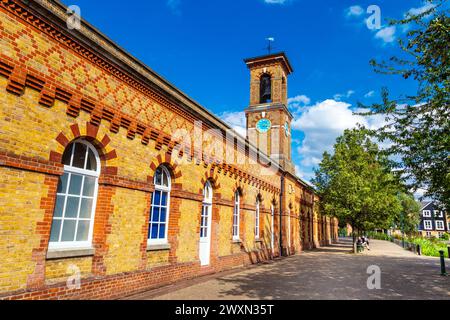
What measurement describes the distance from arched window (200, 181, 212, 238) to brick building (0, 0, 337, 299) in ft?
0.16

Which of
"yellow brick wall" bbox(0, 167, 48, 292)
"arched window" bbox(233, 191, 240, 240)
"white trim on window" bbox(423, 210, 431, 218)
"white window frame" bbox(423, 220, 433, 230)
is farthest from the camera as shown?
"white trim on window" bbox(423, 210, 431, 218)

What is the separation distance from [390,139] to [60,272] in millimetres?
8982

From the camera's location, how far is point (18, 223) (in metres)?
4.96

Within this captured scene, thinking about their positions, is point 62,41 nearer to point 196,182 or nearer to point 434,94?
point 196,182

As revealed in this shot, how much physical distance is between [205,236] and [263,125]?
14.9 metres

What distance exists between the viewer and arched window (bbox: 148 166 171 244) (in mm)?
8430

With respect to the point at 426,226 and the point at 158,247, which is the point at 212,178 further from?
the point at 426,226

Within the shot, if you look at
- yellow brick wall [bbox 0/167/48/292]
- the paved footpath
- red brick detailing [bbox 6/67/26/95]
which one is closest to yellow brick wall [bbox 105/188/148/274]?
the paved footpath

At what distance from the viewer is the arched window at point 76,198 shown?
19.5 ft

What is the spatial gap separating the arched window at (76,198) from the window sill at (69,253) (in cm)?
19

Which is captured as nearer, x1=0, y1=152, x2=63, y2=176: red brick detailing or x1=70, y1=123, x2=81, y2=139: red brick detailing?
x1=0, y1=152, x2=63, y2=176: red brick detailing

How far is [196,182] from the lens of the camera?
33.8 feet

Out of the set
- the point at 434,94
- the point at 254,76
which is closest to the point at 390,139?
the point at 434,94

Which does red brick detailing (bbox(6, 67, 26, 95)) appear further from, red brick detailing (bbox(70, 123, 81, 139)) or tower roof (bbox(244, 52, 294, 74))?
tower roof (bbox(244, 52, 294, 74))
